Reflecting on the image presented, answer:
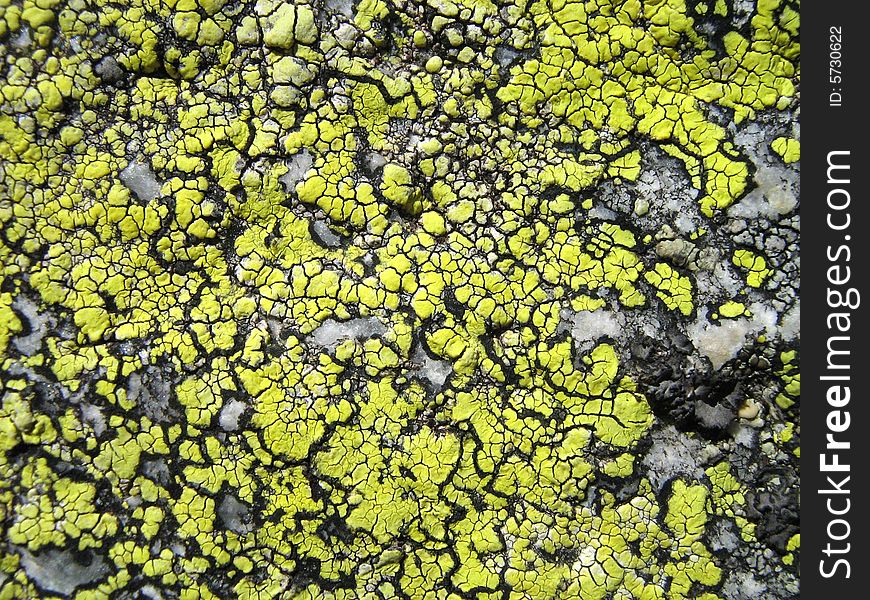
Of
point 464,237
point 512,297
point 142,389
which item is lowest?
point 142,389

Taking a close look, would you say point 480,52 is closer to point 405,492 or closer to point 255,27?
point 255,27

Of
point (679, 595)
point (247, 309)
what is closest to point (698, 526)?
point (679, 595)

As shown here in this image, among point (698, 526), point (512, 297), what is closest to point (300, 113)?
point (512, 297)

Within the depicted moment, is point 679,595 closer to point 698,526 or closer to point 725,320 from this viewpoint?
point 698,526

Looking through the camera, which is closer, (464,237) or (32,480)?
(32,480)

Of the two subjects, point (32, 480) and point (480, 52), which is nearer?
point (32, 480)

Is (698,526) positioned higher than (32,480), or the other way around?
(698,526)
